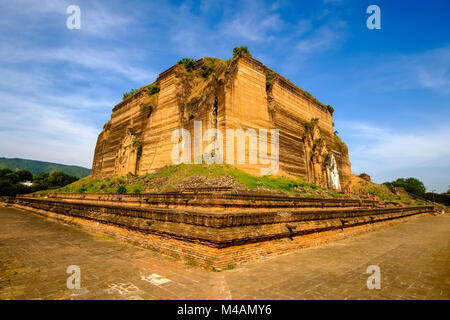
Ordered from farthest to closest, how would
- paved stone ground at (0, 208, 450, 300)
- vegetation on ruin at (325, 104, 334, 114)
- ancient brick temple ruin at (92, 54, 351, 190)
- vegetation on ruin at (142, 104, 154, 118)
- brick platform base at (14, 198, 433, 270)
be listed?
vegetation on ruin at (325, 104, 334, 114)
vegetation on ruin at (142, 104, 154, 118)
ancient brick temple ruin at (92, 54, 351, 190)
brick platform base at (14, 198, 433, 270)
paved stone ground at (0, 208, 450, 300)

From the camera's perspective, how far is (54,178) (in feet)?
207

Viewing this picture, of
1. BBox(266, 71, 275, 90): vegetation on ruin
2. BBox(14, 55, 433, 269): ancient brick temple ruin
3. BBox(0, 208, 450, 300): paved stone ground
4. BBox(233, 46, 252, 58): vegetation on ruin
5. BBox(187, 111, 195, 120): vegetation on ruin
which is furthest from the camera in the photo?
BBox(266, 71, 275, 90): vegetation on ruin

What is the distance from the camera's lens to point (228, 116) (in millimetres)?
22609

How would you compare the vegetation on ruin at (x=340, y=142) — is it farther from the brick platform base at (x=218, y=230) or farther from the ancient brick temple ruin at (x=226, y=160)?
A: the brick platform base at (x=218, y=230)

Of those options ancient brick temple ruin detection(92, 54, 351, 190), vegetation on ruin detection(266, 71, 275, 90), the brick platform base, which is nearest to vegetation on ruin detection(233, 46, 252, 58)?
ancient brick temple ruin detection(92, 54, 351, 190)

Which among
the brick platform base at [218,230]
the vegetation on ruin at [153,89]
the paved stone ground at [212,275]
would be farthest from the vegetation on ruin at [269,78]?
the paved stone ground at [212,275]

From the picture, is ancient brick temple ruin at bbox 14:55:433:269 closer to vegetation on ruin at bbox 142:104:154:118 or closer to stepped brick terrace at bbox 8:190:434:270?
stepped brick terrace at bbox 8:190:434:270

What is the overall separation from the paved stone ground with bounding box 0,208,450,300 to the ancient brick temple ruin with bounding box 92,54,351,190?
1615 centimetres

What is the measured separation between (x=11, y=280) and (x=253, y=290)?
13.1ft

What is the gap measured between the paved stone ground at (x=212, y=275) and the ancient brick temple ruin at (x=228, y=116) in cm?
1615

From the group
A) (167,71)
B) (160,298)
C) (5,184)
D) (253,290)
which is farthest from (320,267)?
(5,184)

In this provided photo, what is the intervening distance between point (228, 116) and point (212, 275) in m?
19.3

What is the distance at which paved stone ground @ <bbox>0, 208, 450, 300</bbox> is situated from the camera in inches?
140

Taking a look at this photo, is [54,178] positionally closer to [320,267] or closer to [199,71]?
[199,71]
